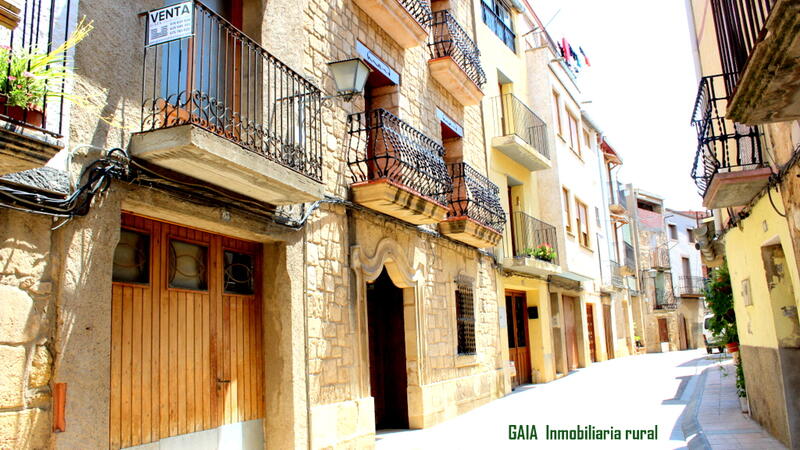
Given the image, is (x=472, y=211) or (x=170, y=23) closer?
(x=170, y=23)

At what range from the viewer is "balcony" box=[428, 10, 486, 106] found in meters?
11.4

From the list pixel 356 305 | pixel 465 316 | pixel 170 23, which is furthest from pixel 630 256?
pixel 170 23

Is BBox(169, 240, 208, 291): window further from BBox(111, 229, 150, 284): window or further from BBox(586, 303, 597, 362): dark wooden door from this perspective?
BBox(586, 303, 597, 362): dark wooden door

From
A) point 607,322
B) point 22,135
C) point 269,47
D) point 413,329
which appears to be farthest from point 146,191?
point 607,322

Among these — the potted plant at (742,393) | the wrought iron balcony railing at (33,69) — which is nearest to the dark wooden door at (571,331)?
the potted plant at (742,393)

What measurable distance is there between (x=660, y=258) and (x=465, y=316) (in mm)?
30439

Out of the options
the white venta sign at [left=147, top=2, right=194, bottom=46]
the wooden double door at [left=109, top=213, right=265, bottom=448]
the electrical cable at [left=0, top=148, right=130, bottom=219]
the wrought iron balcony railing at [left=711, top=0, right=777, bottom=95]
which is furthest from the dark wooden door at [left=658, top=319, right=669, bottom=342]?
the electrical cable at [left=0, top=148, right=130, bottom=219]

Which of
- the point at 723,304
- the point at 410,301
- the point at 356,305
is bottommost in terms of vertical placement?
the point at 723,304

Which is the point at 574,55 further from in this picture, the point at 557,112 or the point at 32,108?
the point at 32,108

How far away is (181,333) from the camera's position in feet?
19.2

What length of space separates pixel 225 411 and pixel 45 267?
2.58m

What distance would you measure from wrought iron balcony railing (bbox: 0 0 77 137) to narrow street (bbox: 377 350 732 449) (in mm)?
5873

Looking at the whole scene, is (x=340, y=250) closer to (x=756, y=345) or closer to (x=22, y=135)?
(x=22, y=135)

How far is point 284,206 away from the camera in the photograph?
7.03 metres
